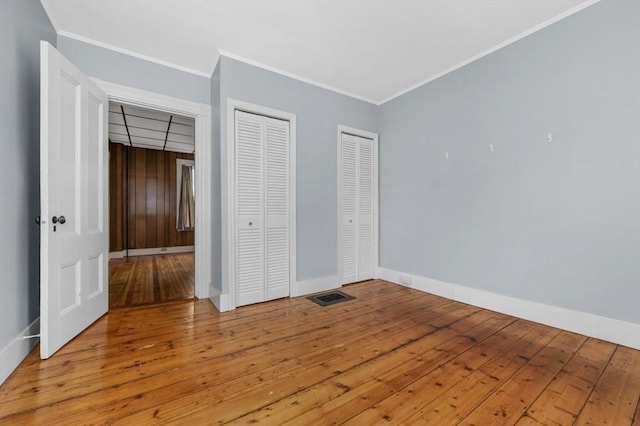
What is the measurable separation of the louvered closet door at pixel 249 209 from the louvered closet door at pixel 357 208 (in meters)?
1.20

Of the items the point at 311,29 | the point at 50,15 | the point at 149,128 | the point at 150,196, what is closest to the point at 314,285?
the point at 311,29

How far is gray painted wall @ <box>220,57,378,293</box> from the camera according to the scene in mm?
3051

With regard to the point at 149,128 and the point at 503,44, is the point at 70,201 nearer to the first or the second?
the point at 149,128

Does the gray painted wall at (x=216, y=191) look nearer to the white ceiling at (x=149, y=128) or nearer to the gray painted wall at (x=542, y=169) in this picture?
the white ceiling at (x=149, y=128)

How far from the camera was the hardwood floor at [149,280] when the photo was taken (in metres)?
3.25

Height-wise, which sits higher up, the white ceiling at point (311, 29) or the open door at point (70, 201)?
the white ceiling at point (311, 29)

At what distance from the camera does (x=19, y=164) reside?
1.89m

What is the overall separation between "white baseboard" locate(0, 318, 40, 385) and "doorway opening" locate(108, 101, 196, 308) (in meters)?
2.23

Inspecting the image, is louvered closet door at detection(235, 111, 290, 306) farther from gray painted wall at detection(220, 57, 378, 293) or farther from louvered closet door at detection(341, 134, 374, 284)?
louvered closet door at detection(341, 134, 374, 284)

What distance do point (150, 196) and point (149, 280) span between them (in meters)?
3.35

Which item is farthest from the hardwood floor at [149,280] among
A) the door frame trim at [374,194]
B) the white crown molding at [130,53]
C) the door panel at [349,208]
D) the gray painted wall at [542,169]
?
the gray painted wall at [542,169]

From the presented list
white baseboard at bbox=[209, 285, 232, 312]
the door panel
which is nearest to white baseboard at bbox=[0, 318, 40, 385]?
white baseboard at bbox=[209, 285, 232, 312]

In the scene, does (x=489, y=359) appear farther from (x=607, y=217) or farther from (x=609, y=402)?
(x=607, y=217)

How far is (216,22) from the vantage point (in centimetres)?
239
